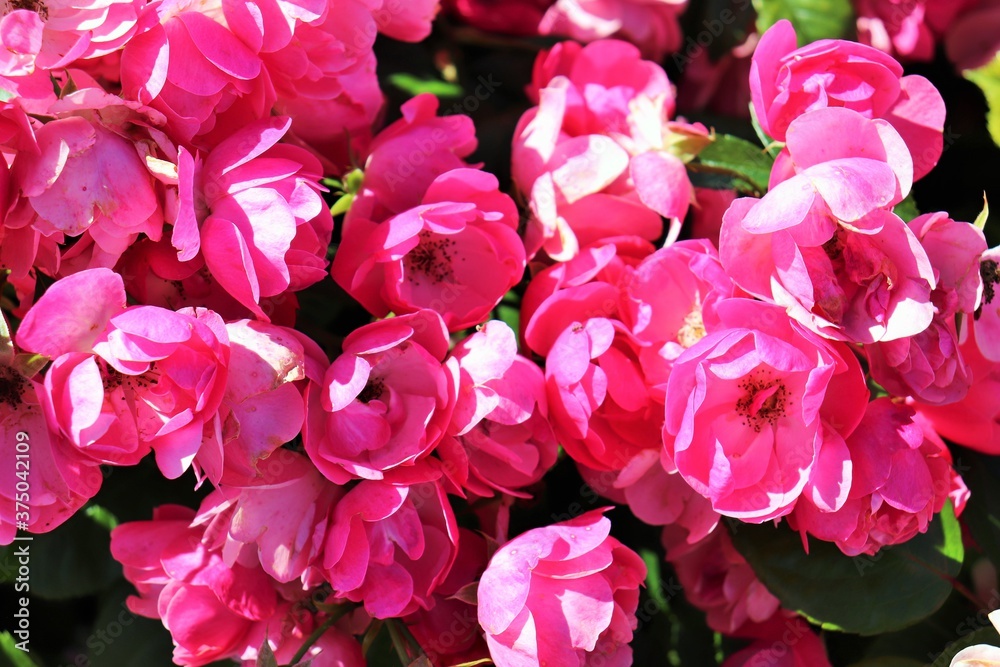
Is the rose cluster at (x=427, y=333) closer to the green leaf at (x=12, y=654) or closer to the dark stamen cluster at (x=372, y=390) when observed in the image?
the dark stamen cluster at (x=372, y=390)

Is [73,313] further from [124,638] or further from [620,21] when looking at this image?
[620,21]

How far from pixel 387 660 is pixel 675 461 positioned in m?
0.29

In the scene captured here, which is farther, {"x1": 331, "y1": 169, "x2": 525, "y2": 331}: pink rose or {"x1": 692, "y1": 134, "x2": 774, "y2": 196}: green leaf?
{"x1": 692, "y1": 134, "x2": 774, "y2": 196}: green leaf

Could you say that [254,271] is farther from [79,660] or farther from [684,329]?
[79,660]

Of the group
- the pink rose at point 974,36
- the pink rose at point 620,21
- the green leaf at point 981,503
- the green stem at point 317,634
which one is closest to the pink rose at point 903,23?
the pink rose at point 974,36

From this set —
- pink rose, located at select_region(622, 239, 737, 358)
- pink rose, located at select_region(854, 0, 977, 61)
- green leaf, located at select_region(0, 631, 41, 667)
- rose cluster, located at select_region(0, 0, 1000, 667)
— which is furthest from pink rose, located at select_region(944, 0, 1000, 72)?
green leaf, located at select_region(0, 631, 41, 667)

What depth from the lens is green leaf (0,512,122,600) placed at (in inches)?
29.1

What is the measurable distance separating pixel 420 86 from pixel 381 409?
44 centimetres

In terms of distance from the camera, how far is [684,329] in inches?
25.0

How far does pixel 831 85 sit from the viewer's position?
1.92 ft

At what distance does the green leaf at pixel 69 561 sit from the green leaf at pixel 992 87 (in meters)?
0.81

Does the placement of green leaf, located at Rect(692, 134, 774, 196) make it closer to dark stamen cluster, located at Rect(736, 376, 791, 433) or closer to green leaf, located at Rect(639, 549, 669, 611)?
dark stamen cluster, located at Rect(736, 376, 791, 433)

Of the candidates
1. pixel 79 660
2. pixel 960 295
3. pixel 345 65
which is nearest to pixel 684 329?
pixel 960 295

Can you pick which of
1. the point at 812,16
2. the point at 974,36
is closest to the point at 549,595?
the point at 812,16
